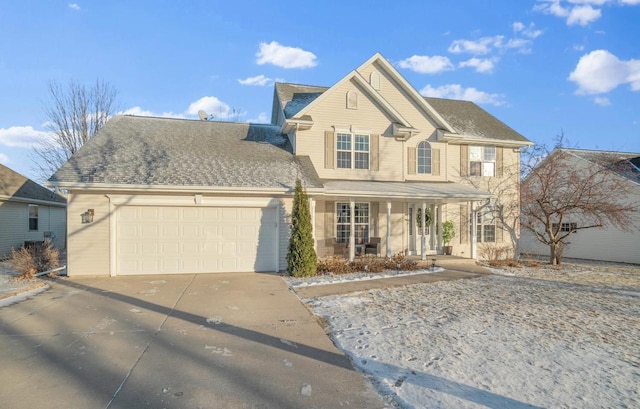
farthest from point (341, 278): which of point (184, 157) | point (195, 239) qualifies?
point (184, 157)

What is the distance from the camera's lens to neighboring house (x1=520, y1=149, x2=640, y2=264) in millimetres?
17203

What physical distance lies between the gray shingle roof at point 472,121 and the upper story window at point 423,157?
5.71 ft

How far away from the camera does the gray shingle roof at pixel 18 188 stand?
57.6 ft

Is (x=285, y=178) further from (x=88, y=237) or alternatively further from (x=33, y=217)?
(x=33, y=217)

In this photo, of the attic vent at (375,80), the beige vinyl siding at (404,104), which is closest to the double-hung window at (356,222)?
the beige vinyl siding at (404,104)

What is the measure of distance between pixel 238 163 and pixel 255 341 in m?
8.55

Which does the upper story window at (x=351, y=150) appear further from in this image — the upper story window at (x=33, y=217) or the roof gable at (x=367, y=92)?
the upper story window at (x=33, y=217)

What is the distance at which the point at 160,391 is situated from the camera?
3996mm

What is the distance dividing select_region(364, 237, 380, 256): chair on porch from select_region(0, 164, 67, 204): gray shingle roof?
54.4 feet

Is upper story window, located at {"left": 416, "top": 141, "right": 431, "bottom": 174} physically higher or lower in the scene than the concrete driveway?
higher

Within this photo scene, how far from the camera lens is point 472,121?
57.2ft

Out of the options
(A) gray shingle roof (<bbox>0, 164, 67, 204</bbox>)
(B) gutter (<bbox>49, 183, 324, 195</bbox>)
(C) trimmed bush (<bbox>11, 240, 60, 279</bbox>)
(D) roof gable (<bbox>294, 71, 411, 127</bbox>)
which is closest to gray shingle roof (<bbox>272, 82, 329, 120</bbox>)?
(D) roof gable (<bbox>294, 71, 411, 127</bbox>)

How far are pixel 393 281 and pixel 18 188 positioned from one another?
765 inches

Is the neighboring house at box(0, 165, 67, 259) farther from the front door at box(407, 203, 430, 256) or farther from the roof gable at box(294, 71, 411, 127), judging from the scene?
the front door at box(407, 203, 430, 256)
